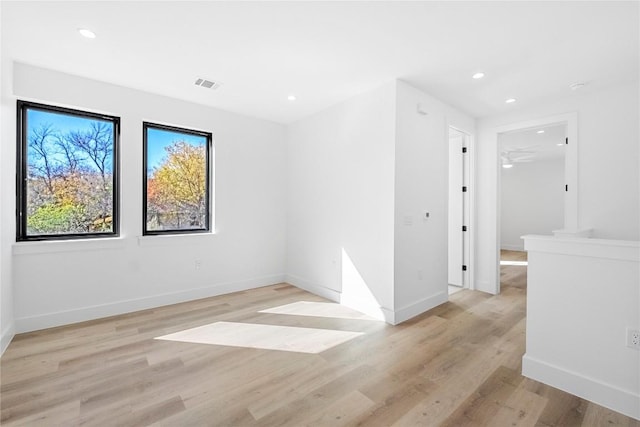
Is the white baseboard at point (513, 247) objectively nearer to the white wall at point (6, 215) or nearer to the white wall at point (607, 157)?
the white wall at point (607, 157)

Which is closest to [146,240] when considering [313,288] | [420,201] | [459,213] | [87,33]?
[87,33]

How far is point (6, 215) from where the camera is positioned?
271 centimetres

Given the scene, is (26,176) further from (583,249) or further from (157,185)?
(583,249)

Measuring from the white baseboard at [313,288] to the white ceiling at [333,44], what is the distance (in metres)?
2.74

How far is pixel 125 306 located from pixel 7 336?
Result: 3.23 ft

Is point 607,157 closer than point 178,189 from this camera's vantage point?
Yes

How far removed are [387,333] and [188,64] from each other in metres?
3.47

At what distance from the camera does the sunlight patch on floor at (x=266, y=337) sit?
2.72 metres

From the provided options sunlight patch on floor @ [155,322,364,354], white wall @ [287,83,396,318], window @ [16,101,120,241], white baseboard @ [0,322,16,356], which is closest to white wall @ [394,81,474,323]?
white wall @ [287,83,396,318]

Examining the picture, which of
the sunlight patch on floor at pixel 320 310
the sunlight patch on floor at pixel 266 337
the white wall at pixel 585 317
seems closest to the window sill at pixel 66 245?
the sunlight patch on floor at pixel 266 337

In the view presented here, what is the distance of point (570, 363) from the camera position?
6.67 feet

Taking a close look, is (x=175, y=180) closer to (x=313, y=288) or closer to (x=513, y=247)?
(x=313, y=288)

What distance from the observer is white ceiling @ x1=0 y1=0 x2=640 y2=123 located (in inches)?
82.6

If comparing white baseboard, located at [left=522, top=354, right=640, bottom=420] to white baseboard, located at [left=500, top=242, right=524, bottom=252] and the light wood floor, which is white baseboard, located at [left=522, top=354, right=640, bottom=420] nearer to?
the light wood floor
